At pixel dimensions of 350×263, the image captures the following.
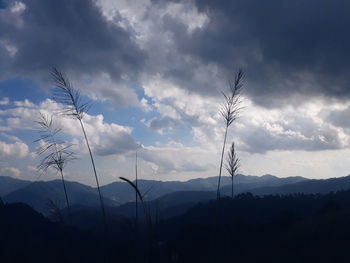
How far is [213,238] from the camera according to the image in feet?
20.1

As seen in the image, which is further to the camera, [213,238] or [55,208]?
[55,208]

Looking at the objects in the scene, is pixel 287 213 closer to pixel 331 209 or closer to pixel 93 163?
pixel 331 209

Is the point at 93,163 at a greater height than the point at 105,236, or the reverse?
the point at 93,163

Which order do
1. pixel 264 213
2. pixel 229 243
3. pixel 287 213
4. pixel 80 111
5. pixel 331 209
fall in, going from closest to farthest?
pixel 80 111 < pixel 229 243 < pixel 287 213 < pixel 331 209 < pixel 264 213

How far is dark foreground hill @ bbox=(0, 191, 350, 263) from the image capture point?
19.7 ft

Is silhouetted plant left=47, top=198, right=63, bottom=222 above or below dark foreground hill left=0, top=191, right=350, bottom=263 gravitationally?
above

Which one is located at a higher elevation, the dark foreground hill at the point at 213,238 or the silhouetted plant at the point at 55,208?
the silhouetted plant at the point at 55,208

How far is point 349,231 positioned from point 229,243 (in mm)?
58355

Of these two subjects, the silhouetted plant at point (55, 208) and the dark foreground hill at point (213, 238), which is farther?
the silhouetted plant at point (55, 208)

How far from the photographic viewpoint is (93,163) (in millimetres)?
5641

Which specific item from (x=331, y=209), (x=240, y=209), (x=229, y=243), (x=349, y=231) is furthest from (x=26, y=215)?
(x=229, y=243)

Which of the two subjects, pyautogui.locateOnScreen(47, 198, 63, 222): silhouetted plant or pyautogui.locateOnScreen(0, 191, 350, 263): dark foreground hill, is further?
pyautogui.locateOnScreen(47, 198, 63, 222): silhouetted plant

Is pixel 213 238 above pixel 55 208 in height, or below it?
below

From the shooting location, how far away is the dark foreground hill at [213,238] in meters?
6.01
